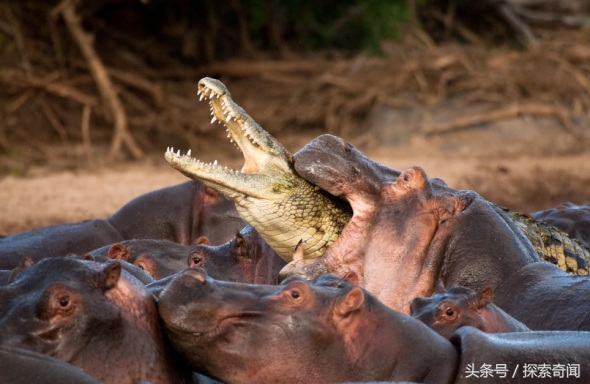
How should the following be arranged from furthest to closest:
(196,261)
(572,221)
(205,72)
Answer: (205,72) → (572,221) → (196,261)

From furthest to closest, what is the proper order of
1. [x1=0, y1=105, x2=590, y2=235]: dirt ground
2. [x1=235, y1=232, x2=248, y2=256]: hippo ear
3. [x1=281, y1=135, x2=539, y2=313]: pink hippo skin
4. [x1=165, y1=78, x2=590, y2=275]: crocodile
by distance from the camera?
1. [x1=0, y1=105, x2=590, y2=235]: dirt ground
2. [x1=235, y1=232, x2=248, y2=256]: hippo ear
3. [x1=165, y1=78, x2=590, y2=275]: crocodile
4. [x1=281, y1=135, x2=539, y2=313]: pink hippo skin

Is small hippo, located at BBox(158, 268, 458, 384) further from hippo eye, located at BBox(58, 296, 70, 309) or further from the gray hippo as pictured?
hippo eye, located at BBox(58, 296, 70, 309)

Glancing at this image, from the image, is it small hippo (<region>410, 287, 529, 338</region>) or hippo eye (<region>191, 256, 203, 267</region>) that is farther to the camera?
hippo eye (<region>191, 256, 203, 267</region>)

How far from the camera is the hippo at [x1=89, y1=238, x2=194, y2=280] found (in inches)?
187

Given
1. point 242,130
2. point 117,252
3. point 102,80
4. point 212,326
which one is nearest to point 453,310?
point 212,326

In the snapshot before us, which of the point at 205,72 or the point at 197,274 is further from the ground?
the point at 197,274

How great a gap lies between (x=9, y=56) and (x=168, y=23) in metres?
2.21

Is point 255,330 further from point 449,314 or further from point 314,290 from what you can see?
point 449,314

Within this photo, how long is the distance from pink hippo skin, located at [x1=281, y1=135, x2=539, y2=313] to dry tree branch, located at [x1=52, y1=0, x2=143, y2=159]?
303 inches

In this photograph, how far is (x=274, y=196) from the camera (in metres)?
4.52

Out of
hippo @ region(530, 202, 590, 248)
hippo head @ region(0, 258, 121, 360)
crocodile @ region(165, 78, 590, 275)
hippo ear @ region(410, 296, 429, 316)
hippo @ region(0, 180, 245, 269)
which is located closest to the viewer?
hippo head @ region(0, 258, 121, 360)

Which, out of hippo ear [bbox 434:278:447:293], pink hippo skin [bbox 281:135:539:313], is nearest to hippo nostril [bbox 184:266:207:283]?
hippo ear [bbox 434:278:447:293]

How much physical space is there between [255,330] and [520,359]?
685mm

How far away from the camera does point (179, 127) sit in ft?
41.4
